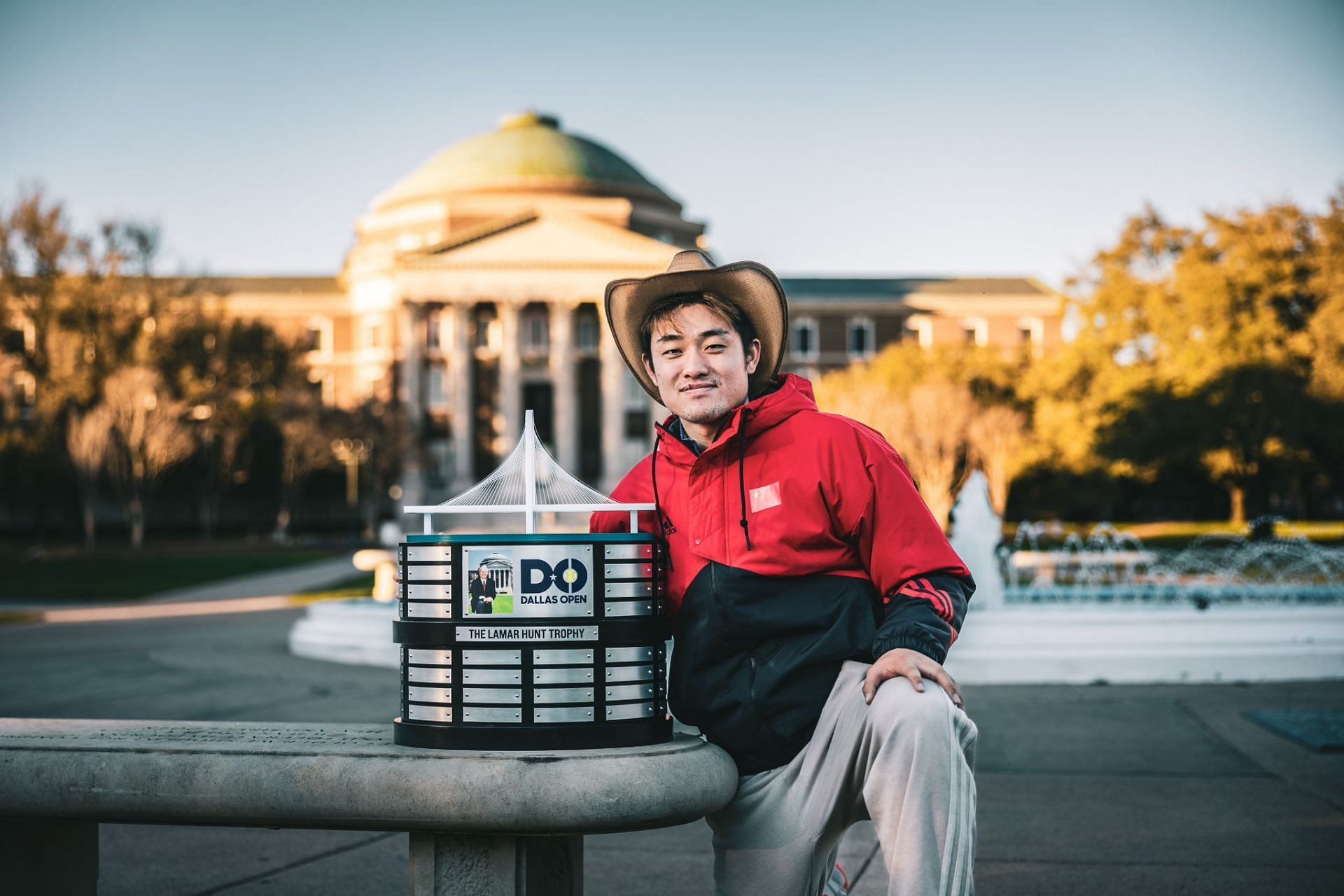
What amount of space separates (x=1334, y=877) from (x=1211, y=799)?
156 centimetres

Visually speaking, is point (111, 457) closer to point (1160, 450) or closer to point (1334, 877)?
point (1160, 450)

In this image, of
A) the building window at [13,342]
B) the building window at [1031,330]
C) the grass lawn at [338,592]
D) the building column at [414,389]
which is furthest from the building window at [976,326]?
the grass lawn at [338,592]

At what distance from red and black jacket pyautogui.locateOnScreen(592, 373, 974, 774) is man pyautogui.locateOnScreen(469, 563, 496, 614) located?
575mm

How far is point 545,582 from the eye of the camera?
127 inches

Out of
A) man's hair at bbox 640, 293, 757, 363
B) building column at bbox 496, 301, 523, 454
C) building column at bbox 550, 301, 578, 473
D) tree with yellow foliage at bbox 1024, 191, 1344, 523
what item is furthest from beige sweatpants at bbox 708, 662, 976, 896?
building column at bbox 550, 301, 578, 473

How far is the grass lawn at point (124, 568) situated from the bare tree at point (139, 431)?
277 centimetres

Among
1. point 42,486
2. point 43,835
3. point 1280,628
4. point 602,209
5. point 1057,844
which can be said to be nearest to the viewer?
point 43,835

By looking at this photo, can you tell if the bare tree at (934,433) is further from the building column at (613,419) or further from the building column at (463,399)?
the building column at (463,399)

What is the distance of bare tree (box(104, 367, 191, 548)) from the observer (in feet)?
A: 148

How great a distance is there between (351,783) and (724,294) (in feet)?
5.48

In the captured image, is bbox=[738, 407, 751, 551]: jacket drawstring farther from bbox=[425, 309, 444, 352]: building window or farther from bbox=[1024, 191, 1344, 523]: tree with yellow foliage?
bbox=[425, 309, 444, 352]: building window

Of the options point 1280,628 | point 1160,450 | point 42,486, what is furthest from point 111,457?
point 1280,628

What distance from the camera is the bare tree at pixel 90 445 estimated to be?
4375 centimetres

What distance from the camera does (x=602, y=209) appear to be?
76938 millimetres
